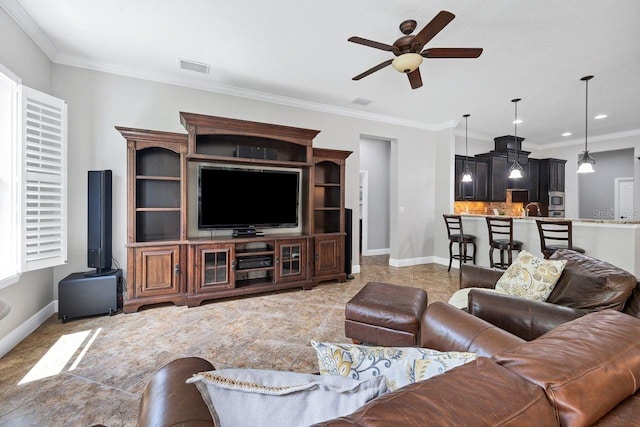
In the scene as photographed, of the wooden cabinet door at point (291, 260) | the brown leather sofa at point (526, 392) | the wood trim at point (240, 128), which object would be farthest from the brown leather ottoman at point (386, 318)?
the wood trim at point (240, 128)

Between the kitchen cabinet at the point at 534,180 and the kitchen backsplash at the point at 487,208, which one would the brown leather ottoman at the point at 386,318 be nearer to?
the kitchen backsplash at the point at 487,208

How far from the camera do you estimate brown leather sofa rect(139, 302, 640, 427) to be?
53 cm

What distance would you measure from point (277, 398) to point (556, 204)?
883cm

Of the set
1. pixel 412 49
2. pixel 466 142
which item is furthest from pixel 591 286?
pixel 466 142

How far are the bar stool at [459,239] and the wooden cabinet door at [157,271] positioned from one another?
430 centimetres

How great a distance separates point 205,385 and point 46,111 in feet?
10.6

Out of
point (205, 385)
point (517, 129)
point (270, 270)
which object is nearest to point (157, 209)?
point (270, 270)

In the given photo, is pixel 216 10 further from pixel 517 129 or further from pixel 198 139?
pixel 517 129

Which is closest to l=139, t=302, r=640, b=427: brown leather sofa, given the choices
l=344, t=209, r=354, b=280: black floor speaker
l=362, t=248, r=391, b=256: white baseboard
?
l=344, t=209, r=354, b=280: black floor speaker

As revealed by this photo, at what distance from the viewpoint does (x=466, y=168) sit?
19.1ft

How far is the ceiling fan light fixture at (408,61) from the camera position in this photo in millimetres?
2416

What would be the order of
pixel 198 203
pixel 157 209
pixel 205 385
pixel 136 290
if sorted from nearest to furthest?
pixel 205 385, pixel 136 290, pixel 157 209, pixel 198 203

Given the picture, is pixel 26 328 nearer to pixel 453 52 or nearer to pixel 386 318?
pixel 386 318

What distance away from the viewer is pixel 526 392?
60 centimetres
